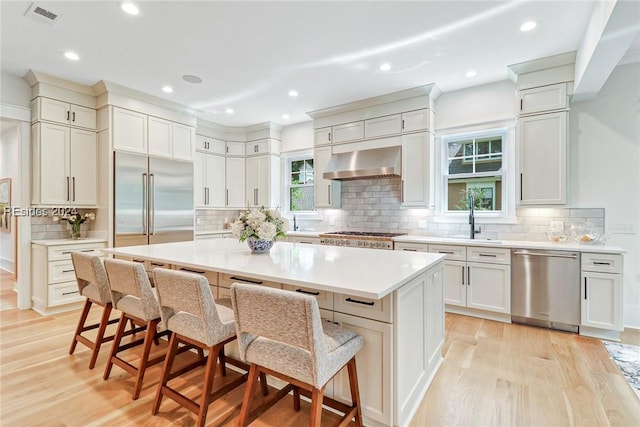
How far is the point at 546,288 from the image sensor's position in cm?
319

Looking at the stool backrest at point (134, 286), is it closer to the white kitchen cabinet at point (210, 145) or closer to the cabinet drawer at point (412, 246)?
the cabinet drawer at point (412, 246)

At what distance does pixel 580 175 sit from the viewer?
344cm

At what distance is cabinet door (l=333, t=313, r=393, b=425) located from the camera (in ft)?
5.39

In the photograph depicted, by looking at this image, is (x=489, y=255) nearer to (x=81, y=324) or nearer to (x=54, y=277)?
(x=81, y=324)

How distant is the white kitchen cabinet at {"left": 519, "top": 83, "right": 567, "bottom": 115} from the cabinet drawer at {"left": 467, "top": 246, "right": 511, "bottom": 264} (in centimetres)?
161

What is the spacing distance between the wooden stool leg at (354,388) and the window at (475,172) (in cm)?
324

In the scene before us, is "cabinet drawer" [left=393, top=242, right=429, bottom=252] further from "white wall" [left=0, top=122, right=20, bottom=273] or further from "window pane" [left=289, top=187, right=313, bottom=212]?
"white wall" [left=0, top=122, right=20, bottom=273]

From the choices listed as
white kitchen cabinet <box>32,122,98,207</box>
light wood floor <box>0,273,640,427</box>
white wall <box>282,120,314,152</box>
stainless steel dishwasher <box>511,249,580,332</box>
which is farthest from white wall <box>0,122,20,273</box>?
stainless steel dishwasher <box>511,249,580,332</box>

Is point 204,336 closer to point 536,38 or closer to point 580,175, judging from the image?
point 536,38

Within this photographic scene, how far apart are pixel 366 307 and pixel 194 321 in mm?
994

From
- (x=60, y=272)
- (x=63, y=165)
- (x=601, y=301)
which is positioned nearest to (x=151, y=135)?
(x=63, y=165)

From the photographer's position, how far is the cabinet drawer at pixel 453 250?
3.60 meters

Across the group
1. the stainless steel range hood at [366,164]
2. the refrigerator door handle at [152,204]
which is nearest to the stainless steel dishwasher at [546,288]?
the stainless steel range hood at [366,164]

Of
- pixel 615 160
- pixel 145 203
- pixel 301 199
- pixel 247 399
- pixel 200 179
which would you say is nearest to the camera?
pixel 247 399
